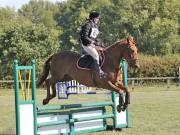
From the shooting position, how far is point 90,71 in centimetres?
1112

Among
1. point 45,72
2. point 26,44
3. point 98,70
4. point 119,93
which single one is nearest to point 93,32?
point 98,70

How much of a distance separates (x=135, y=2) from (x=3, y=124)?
47.4 metres

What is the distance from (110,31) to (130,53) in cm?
4915

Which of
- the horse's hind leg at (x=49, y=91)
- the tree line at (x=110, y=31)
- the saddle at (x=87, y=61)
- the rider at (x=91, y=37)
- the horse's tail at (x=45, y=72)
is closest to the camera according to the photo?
the rider at (x=91, y=37)

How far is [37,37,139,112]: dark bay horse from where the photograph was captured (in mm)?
10828

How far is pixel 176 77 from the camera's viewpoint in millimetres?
39594

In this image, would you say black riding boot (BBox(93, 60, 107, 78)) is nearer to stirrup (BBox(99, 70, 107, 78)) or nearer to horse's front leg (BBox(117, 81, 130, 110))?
stirrup (BBox(99, 70, 107, 78))

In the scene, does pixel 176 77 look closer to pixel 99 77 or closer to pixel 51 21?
pixel 99 77

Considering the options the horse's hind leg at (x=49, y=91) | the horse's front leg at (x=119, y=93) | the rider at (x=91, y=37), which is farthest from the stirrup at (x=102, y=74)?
the horse's hind leg at (x=49, y=91)

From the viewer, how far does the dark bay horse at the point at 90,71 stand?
10.8 m

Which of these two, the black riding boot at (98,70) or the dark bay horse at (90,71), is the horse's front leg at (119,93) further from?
the black riding boot at (98,70)

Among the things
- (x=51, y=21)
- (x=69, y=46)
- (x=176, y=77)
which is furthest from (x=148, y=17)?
(x=51, y=21)

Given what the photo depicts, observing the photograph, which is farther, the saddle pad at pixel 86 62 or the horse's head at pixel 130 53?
the saddle pad at pixel 86 62

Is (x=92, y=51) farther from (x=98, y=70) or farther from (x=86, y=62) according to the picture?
(x=98, y=70)
